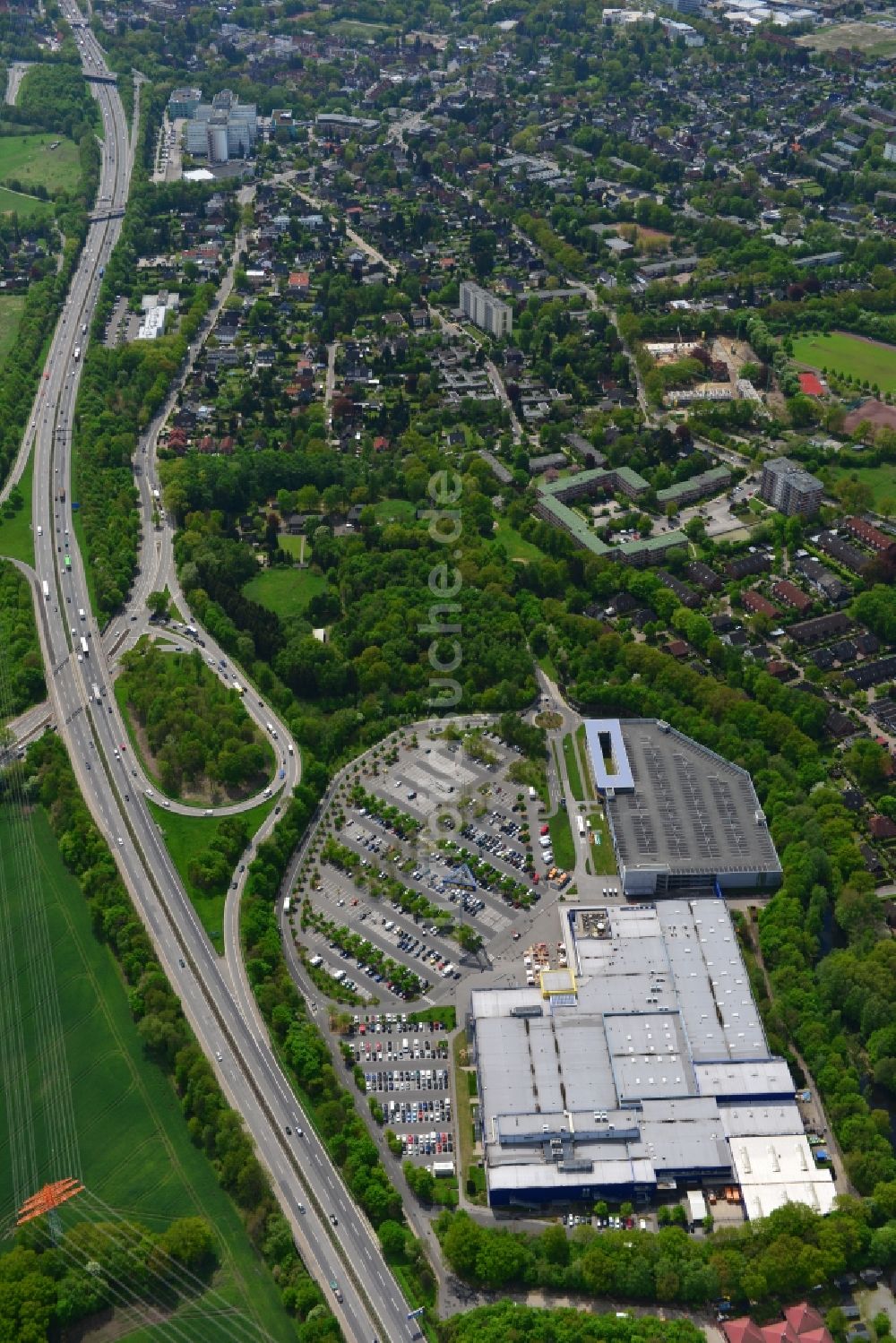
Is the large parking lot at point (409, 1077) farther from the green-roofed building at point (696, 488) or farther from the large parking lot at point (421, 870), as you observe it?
the green-roofed building at point (696, 488)

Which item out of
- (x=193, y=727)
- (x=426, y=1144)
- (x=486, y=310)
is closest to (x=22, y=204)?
(x=486, y=310)

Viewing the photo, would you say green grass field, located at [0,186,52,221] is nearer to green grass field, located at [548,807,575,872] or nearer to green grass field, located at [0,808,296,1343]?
green grass field, located at [0,808,296,1343]

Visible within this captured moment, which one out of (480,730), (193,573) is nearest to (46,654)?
(193,573)

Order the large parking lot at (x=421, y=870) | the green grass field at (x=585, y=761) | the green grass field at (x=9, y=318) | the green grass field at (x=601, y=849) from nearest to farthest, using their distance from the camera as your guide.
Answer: the large parking lot at (x=421, y=870)
the green grass field at (x=601, y=849)
the green grass field at (x=585, y=761)
the green grass field at (x=9, y=318)

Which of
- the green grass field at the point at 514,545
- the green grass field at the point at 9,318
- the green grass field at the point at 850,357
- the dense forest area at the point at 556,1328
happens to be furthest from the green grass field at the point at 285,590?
the green grass field at the point at 850,357

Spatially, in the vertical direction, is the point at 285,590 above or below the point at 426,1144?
above

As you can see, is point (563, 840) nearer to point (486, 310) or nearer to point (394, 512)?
point (394, 512)

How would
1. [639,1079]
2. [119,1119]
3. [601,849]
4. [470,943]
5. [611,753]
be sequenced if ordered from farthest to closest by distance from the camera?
[611,753] < [601,849] < [470,943] < [119,1119] < [639,1079]

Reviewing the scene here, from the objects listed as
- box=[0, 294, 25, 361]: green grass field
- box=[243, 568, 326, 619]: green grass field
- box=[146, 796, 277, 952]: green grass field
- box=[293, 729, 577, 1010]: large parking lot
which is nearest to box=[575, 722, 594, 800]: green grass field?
box=[293, 729, 577, 1010]: large parking lot
